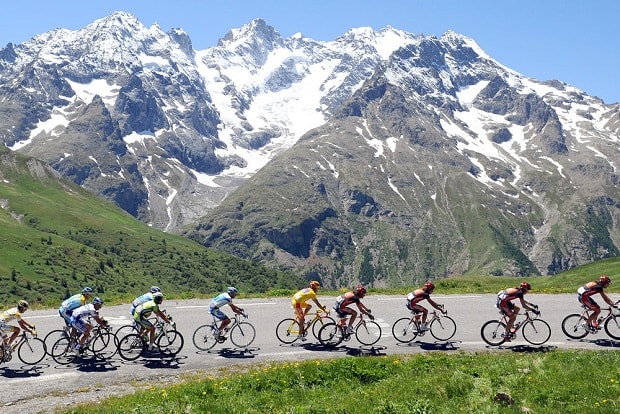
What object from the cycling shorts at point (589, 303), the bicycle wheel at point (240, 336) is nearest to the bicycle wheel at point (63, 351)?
the bicycle wheel at point (240, 336)

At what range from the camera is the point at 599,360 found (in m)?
16.9

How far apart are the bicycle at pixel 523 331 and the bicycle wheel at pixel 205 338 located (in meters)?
12.5

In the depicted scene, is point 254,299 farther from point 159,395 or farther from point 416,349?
point 159,395

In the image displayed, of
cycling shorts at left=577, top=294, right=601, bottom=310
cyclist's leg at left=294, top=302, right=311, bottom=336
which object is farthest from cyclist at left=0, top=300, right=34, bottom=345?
cycling shorts at left=577, top=294, right=601, bottom=310

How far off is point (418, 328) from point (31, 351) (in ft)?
56.8

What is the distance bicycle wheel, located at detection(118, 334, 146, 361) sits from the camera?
23719 mm

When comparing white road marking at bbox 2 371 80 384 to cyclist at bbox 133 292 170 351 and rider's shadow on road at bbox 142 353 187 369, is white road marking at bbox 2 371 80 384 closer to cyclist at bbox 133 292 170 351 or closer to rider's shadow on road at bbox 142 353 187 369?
rider's shadow on road at bbox 142 353 187 369

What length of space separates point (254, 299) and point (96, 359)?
16024mm

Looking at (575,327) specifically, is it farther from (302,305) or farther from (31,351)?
(31,351)

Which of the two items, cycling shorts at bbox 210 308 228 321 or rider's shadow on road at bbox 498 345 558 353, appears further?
cycling shorts at bbox 210 308 228 321

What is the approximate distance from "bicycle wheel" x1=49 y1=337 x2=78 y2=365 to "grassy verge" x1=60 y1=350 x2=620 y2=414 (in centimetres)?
659

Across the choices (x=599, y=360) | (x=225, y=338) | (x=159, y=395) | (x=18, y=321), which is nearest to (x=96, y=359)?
(x=18, y=321)

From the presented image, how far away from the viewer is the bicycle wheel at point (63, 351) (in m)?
23.3

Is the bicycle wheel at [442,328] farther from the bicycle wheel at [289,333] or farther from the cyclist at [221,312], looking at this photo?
the cyclist at [221,312]
